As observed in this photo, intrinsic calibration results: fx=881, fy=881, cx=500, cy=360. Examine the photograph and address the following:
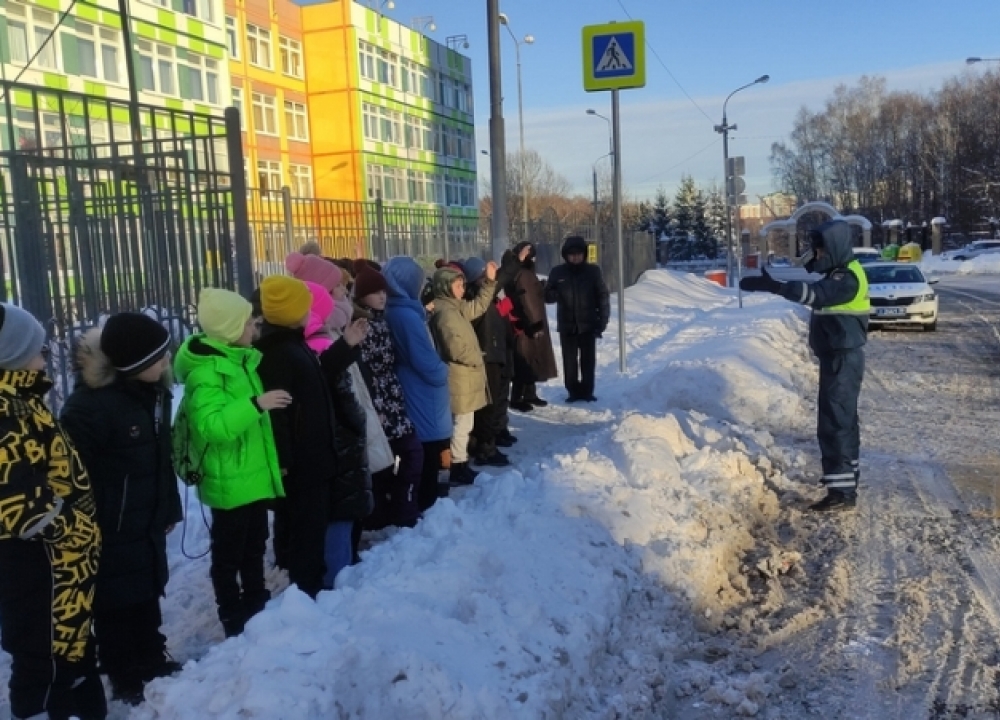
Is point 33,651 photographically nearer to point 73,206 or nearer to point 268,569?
point 268,569

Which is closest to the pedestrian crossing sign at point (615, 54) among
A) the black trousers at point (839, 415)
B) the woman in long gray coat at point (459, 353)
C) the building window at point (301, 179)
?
the woman in long gray coat at point (459, 353)

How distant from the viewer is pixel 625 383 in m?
11.6

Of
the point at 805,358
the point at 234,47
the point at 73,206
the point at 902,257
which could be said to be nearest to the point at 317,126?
the point at 234,47

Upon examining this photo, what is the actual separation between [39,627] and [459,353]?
3.86 meters

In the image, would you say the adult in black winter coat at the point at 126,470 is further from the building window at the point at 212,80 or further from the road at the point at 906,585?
the building window at the point at 212,80

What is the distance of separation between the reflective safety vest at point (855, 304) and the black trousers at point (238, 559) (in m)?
4.37

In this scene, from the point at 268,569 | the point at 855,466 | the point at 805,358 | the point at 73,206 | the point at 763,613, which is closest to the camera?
the point at 763,613

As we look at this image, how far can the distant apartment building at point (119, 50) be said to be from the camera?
24858mm

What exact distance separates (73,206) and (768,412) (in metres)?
6.89

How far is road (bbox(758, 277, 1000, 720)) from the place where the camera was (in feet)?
12.6

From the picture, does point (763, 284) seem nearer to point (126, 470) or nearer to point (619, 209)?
point (126, 470)

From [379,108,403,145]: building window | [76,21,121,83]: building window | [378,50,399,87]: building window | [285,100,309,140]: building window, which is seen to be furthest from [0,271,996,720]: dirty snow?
[378,50,399,87]: building window

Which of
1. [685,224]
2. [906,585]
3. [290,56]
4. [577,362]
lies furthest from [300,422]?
[685,224]

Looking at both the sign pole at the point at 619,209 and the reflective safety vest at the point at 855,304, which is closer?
the reflective safety vest at the point at 855,304
